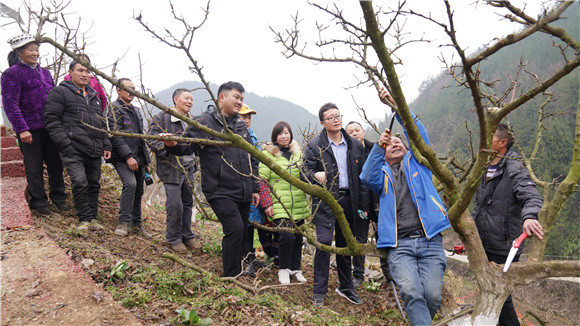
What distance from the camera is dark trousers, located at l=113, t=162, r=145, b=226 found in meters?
4.62

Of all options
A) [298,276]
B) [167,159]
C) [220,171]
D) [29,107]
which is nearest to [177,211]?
[167,159]

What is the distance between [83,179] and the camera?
4305 mm

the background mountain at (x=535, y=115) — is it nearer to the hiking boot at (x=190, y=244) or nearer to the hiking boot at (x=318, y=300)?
the hiking boot at (x=318, y=300)

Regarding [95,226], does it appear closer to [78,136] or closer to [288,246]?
[78,136]

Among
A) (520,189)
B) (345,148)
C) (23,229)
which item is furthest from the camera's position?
(345,148)

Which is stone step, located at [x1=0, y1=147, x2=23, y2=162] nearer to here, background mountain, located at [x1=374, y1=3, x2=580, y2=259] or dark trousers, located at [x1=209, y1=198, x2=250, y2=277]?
dark trousers, located at [x1=209, y1=198, x2=250, y2=277]

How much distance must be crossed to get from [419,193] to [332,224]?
1177mm

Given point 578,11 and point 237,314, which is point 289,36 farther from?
point 578,11

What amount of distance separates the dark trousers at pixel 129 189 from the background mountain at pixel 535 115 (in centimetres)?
1197

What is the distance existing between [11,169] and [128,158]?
102 inches

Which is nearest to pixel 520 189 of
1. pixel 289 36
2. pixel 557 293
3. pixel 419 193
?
pixel 419 193

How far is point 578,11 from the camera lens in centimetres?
6819

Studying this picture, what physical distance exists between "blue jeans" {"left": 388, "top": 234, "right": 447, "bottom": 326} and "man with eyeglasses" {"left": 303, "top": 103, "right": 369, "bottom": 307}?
104 centimetres

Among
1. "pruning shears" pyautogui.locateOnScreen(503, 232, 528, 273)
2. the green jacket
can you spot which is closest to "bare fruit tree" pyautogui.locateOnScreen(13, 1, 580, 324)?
"pruning shears" pyautogui.locateOnScreen(503, 232, 528, 273)
